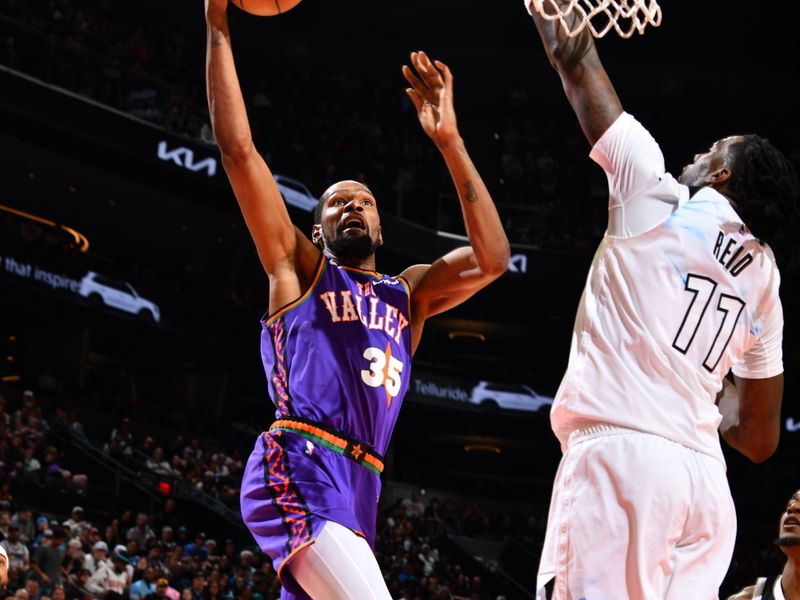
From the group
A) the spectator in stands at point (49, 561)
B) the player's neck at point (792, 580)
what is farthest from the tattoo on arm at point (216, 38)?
the spectator in stands at point (49, 561)

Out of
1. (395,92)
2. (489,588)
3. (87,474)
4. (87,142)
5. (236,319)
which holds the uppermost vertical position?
(395,92)

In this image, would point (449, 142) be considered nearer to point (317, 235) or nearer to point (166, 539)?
point (317, 235)

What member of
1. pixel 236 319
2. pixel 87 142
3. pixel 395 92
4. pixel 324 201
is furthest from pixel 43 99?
pixel 324 201

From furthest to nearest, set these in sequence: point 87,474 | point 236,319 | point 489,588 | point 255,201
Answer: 1. point 236,319
2. point 489,588
3. point 87,474
4. point 255,201

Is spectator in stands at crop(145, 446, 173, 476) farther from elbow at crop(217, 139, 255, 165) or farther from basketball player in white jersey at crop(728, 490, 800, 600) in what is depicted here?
elbow at crop(217, 139, 255, 165)

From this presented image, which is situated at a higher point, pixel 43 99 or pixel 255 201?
pixel 43 99

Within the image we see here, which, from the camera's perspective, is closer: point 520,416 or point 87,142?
point 87,142

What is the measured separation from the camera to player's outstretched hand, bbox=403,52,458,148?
13.9 ft

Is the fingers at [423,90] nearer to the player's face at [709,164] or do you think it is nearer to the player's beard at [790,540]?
the player's face at [709,164]

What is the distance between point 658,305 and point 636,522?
0.56 m

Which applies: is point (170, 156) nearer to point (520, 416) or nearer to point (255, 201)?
point (520, 416)

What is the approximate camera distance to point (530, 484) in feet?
99.5

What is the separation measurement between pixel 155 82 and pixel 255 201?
17.4 m

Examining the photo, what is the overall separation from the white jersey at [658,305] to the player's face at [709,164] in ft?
0.37
